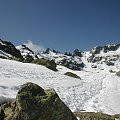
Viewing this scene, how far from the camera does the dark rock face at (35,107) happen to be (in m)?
9.98

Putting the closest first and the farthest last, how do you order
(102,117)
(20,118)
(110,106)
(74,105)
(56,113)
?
(20,118), (56,113), (102,117), (74,105), (110,106)

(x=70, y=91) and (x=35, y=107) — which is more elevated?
(x=70, y=91)

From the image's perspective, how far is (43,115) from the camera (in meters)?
10.2

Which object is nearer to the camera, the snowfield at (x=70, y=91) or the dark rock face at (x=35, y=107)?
the dark rock face at (x=35, y=107)

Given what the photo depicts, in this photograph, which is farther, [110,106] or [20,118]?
[110,106]

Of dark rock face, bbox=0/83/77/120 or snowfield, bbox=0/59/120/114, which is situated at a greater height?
snowfield, bbox=0/59/120/114

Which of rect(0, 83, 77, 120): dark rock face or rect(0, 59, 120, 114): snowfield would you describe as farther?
rect(0, 59, 120, 114): snowfield

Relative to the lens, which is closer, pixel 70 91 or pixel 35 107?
pixel 35 107

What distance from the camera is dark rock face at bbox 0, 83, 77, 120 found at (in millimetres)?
9984

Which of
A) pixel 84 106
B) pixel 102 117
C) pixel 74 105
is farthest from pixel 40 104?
pixel 84 106

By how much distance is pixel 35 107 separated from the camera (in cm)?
1025

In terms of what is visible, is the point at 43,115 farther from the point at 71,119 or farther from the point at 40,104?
the point at 71,119

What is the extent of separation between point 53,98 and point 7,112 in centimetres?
187

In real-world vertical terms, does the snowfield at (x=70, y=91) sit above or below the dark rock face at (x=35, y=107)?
above
